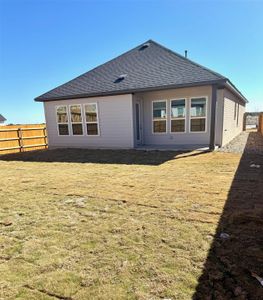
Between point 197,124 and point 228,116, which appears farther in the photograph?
point 228,116

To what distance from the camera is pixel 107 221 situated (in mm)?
3262

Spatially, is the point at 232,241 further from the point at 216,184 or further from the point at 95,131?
the point at 95,131

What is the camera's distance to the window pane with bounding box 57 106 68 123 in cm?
1248

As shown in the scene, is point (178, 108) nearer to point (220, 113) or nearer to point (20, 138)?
point (220, 113)

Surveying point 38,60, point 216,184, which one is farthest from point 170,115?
point 38,60

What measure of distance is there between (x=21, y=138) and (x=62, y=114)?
3.75 m

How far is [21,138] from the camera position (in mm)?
14023

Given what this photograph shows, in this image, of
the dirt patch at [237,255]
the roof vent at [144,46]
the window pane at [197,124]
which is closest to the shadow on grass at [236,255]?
the dirt patch at [237,255]

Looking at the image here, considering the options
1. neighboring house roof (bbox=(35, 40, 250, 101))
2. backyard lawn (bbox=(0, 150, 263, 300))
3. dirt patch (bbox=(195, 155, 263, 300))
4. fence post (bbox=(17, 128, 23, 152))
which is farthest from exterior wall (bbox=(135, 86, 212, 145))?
fence post (bbox=(17, 128, 23, 152))

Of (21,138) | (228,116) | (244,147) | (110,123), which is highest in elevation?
(228,116)

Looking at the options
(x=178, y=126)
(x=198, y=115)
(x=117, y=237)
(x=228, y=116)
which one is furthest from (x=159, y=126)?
(x=117, y=237)

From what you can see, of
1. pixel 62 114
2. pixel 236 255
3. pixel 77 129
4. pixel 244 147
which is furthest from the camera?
pixel 62 114

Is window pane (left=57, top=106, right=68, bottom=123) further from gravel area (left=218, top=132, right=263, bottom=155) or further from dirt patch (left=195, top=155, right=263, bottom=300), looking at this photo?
dirt patch (left=195, top=155, right=263, bottom=300)

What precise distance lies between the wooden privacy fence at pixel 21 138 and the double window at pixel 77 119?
3041 millimetres
